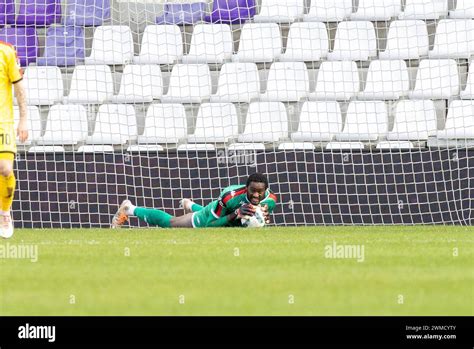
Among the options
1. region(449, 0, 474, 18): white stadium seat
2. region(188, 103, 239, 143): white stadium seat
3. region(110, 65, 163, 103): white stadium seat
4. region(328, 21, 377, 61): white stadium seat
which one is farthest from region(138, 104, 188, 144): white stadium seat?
region(449, 0, 474, 18): white stadium seat

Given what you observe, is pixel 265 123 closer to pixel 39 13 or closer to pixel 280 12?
pixel 280 12

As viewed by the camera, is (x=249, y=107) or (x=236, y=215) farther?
(x=249, y=107)

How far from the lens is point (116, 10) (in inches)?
738

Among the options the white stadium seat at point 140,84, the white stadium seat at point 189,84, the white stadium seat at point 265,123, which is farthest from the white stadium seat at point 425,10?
the white stadium seat at point 140,84

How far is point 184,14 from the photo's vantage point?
19.2 meters

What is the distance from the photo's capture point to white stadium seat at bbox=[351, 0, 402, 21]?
19016 mm

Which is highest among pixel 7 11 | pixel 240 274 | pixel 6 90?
pixel 7 11

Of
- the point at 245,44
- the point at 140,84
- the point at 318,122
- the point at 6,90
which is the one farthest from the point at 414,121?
the point at 6,90

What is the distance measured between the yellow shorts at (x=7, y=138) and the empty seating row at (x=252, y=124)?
5.41 m

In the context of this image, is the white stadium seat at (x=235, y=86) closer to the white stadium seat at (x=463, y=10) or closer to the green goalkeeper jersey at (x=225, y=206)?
the green goalkeeper jersey at (x=225, y=206)

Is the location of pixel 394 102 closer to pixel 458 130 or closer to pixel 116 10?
pixel 458 130

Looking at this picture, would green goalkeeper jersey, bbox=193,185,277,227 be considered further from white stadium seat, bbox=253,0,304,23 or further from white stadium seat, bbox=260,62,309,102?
white stadium seat, bbox=253,0,304,23

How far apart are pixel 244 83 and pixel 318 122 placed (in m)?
1.30

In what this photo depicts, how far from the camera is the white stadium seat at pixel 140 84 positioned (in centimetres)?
1797
